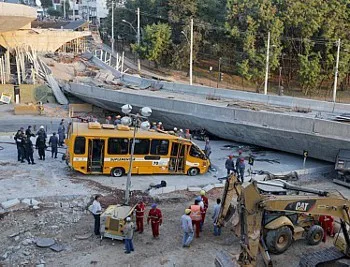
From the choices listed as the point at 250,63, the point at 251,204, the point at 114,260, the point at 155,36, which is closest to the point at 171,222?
the point at 114,260

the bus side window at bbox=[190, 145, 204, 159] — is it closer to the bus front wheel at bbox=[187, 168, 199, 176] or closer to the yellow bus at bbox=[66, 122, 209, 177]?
the yellow bus at bbox=[66, 122, 209, 177]

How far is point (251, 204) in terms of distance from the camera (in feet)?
34.3

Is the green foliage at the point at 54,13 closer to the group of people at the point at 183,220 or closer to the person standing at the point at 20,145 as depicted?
the person standing at the point at 20,145

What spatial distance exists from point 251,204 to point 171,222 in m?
4.53

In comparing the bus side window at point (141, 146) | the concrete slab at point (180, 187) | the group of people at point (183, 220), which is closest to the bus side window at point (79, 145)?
the bus side window at point (141, 146)

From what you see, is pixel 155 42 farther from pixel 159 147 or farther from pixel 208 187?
pixel 208 187

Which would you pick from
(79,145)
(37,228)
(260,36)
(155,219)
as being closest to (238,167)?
(155,219)

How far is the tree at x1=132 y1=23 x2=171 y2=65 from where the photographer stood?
55.5 meters

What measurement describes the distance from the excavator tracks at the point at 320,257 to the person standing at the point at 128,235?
443cm

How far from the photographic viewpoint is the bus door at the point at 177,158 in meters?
19.0

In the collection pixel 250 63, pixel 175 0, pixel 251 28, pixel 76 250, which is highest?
pixel 175 0

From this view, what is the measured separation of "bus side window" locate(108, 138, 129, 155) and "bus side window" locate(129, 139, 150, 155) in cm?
43

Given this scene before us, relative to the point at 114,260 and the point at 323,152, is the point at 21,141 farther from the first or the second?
the point at 323,152

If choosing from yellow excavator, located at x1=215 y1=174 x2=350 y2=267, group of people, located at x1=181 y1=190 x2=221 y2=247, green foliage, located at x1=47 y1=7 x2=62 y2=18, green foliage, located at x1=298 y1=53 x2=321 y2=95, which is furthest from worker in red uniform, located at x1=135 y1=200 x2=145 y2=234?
green foliage, located at x1=47 y1=7 x2=62 y2=18
